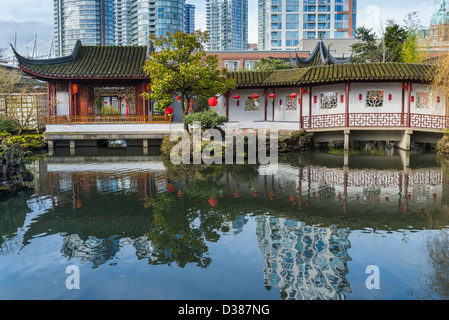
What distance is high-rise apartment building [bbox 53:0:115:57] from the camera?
Result: 9719cm

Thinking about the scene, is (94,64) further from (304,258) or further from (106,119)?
(304,258)

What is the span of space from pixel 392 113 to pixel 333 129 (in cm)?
283

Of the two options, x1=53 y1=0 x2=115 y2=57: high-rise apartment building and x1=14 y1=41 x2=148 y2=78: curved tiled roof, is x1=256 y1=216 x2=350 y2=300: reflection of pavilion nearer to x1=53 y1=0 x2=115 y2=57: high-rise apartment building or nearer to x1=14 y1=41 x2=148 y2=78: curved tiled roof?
x1=14 y1=41 x2=148 y2=78: curved tiled roof

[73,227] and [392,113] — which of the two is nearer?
[73,227]

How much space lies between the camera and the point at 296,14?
216ft

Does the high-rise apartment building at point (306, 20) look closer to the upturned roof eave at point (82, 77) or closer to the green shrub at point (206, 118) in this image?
the upturned roof eave at point (82, 77)

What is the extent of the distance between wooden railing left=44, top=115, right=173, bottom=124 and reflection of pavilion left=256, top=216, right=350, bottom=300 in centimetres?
1643

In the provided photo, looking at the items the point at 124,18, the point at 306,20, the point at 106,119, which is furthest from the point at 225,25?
the point at 106,119

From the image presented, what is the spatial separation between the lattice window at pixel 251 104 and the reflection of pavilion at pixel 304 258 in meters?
16.5

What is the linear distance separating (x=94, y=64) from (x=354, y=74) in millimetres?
14456

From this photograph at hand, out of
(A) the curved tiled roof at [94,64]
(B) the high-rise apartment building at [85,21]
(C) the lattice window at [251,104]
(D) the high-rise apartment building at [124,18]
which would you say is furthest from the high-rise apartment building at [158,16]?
(C) the lattice window at [251,104]
